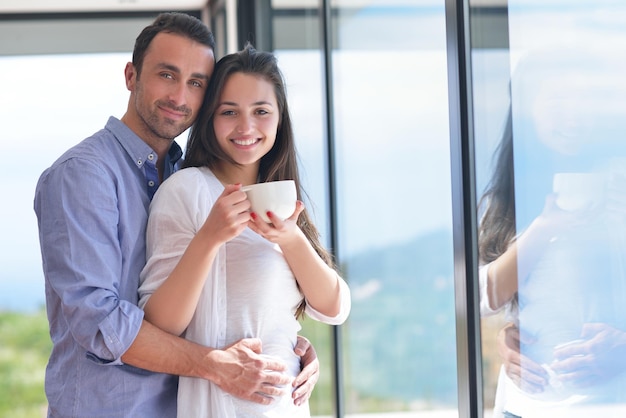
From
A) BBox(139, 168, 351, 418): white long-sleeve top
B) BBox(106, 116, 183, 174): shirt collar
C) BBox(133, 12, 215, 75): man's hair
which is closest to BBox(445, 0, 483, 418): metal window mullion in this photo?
BBox(139, 168, 351, 418): white long-sleeve top

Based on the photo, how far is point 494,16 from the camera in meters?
1.44

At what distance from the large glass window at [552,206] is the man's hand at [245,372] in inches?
15.9

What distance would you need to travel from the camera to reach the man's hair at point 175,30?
1656mm

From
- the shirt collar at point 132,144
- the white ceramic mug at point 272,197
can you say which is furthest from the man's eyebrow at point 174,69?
the white ceramic mug at point 272,197

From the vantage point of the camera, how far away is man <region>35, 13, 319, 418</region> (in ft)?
4.45

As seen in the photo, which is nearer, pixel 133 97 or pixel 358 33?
pixel 133 97

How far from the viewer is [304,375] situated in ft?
4.91

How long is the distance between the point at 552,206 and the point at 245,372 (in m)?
0.55

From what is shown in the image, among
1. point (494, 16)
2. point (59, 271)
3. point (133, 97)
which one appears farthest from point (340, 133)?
point (59, 271)

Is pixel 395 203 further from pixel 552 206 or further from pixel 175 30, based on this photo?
pixel 552 206

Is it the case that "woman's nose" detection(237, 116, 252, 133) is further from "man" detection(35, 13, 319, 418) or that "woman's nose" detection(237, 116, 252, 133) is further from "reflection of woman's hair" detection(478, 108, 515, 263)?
"reflection of woman's hair" detection(478, 108, 515, 263)

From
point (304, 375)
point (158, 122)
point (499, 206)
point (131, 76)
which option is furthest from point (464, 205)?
point (131, 76)

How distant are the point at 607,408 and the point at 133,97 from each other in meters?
1.03

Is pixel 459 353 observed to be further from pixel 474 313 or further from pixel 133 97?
pixel 133 97
